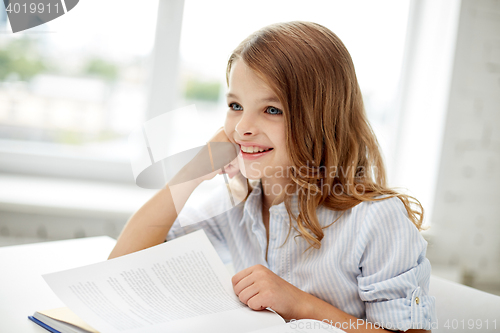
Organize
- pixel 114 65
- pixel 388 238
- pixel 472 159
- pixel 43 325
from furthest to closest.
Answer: pixel 114 65
pixel 472 159
pixel 388 238
pixel 43 325

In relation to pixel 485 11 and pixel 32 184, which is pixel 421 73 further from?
pixel 32 184

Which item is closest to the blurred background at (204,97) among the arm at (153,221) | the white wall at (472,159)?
the white wall at (472,159)

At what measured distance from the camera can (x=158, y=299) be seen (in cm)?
60

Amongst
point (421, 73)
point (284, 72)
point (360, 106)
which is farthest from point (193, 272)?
point (421, 73)

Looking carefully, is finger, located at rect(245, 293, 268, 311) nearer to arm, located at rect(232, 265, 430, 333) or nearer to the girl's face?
arm, located at rect(232, 265, 430, 333)

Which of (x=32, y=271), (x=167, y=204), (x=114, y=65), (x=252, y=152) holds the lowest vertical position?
(x=32, y=271)

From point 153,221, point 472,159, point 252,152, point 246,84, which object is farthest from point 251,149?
point 472,159

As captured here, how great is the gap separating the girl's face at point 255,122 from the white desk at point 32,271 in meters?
0.41

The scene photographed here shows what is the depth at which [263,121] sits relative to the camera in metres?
0.80

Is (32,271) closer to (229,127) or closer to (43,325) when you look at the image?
(43,325)

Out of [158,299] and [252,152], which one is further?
[252,152]

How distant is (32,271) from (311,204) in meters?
0.56

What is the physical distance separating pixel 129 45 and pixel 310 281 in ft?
4.53

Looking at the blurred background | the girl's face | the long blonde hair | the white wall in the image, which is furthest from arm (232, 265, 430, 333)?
the white wall
